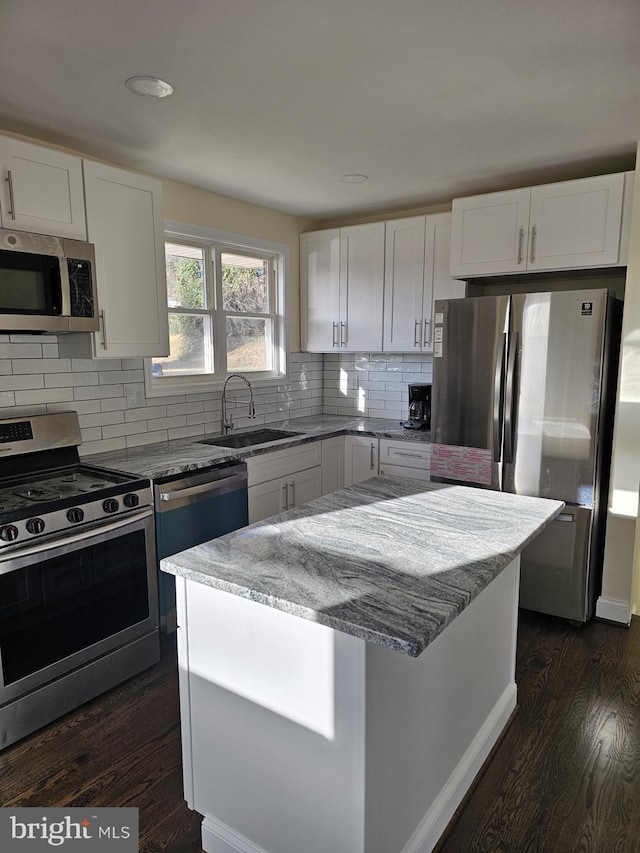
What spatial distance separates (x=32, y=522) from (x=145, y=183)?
5.89 feet

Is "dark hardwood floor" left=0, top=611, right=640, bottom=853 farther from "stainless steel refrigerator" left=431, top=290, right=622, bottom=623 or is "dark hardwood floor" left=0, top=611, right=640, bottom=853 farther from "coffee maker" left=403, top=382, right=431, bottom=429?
"coffee maker" left=403, top=382, right=431, bottom=429

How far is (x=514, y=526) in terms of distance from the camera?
73.8 inches

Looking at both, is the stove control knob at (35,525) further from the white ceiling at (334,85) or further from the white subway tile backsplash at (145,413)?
the white ceiling at (334,85)

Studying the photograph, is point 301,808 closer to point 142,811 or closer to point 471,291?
point 142,811

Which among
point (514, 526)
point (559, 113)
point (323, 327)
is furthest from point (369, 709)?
point (323, 327)

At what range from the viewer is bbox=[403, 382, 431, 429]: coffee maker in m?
4.05

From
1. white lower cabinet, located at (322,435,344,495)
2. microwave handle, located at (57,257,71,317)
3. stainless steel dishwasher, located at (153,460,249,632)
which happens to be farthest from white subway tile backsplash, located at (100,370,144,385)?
white lower cabinet, located at (322,435,344,495)

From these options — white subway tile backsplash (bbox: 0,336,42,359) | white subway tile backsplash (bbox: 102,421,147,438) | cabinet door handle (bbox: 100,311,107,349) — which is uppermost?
cabinet door handle (bbox: 100,311,107,349)

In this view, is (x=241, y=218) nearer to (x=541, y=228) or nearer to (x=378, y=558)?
(x=541, y=228)

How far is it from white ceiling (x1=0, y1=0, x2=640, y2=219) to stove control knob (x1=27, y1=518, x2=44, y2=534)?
163 centimetres

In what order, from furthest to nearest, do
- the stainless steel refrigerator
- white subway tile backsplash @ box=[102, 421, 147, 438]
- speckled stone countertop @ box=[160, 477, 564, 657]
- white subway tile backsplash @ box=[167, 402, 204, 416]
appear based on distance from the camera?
white subway tile backsplash @ box=[167, 402, 204, 416] < white subway tile backsplash @ box=[102, 421, 147, 438] < the stainless steel refrigerator < speckled stone countertop @ box=[160, 477, 564, 657]

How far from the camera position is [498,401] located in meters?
3.19

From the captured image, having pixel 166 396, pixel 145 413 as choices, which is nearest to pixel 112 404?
pixel 145 413

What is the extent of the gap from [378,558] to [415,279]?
8.96 feet
